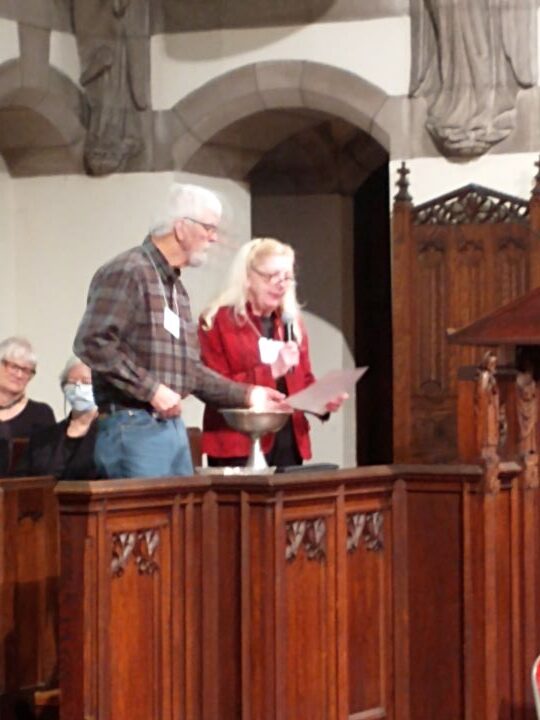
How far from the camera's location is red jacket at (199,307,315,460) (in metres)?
6.29

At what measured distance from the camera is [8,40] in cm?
1006

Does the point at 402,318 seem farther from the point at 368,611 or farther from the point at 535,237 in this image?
the point at 368,611

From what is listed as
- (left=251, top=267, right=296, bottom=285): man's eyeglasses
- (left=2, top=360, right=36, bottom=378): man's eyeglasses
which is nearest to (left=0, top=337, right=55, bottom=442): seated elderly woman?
(left=2, top=360, right=36, bottom=378): man's eyeglasses

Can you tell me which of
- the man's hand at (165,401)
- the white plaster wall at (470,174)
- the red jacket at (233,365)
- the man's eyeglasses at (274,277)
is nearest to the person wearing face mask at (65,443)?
the red jacket at (233,365)

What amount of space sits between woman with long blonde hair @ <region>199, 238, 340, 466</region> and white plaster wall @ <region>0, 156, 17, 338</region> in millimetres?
4626

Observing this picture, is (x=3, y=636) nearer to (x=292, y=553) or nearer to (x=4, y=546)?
(x=4, y=546)

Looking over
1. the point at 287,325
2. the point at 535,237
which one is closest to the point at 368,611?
the point at 287,325

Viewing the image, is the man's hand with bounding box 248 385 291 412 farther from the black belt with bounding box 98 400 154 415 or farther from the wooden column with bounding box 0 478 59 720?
the wooden column with bounding box 0 478 59 720

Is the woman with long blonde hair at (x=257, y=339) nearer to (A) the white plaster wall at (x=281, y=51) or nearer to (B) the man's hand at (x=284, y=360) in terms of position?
(B) the man's hand at (x=284, y=360)

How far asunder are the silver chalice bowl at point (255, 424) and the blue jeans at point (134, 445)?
190 mm

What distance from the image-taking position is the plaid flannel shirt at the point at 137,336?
18.1ft

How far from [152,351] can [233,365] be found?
78 cm

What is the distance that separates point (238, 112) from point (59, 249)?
131 centimetres

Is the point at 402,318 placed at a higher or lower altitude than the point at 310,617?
higher
